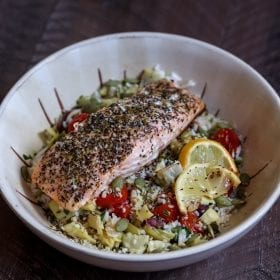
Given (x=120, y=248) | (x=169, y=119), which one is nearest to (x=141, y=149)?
(x=169, y=119)

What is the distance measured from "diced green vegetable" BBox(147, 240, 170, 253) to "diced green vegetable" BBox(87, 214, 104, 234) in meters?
0.19

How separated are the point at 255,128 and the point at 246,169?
194 millimetres

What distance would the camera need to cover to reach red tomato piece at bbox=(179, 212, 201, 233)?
6.47 feet

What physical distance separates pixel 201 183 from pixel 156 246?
325 mm

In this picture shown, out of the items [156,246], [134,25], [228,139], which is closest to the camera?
[156,246]

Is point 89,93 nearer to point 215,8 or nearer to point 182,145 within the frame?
point 182,145

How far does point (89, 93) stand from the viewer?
2.55 meters

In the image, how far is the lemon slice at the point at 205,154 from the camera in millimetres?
2098

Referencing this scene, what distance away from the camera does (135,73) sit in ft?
8.52

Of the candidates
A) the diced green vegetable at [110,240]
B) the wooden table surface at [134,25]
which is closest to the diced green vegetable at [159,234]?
the diced green vegetable at [110,240]

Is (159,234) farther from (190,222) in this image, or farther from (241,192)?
(241,192)

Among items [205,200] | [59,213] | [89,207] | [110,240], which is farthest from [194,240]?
[59,213]

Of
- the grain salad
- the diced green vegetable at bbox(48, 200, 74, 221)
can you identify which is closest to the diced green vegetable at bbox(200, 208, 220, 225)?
the grain salad

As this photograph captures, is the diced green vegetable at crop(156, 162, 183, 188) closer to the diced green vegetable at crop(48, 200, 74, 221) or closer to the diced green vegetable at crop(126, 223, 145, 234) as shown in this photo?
the diced green vegetable at crop(126, 223, 145, 234)
